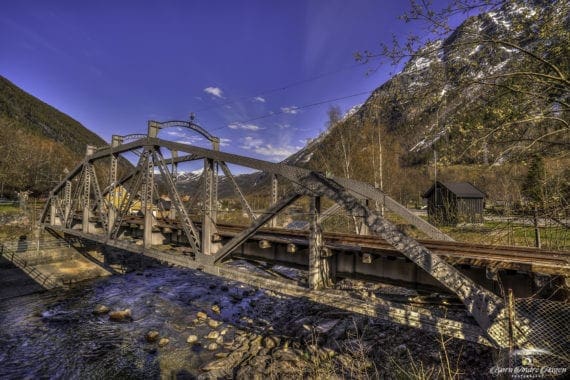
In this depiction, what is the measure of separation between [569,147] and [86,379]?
1599cm

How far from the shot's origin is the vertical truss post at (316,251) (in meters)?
8.20

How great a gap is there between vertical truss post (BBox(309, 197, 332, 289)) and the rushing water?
5619 mm

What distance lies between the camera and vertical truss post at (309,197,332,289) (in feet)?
26.9

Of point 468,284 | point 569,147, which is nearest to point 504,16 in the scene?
point 569,147

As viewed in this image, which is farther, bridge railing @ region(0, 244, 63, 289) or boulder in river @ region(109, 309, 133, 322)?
bridge railing @ region(0, 244, 63, 289)

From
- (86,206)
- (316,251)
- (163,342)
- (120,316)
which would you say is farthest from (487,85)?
(86,206)

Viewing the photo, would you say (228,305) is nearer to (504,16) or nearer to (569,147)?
(569,147)

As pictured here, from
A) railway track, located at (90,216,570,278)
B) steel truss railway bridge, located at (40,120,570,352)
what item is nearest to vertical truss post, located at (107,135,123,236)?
steel truss railway bridge, located at (40,120,570,352)

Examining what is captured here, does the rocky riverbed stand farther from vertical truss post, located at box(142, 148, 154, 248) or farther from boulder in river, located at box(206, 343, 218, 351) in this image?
vertical truss post, located at box(142, 148, 154, 248)

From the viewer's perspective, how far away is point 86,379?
985cm

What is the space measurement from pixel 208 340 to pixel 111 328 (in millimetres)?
5328

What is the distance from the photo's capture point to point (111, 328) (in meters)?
13.6

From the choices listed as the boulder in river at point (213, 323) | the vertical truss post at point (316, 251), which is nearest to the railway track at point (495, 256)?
the vertical truss post at point (316, 251)

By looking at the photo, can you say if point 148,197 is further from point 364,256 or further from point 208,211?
point 364,256
